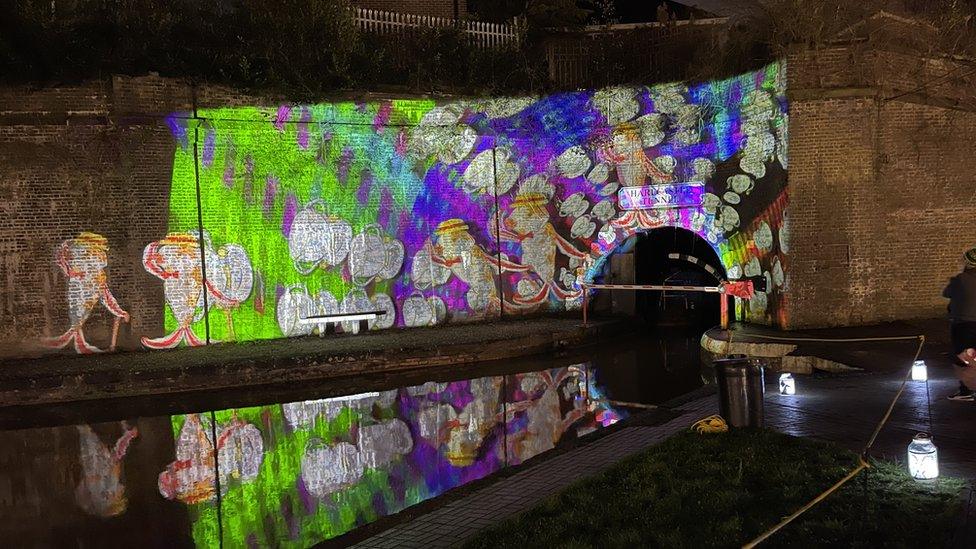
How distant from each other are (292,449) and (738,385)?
17.7 ft

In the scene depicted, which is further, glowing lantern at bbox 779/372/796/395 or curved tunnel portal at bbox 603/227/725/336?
curved tunnel portal at bbox 603/227/725/336

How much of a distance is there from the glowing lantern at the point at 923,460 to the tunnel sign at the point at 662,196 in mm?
11133

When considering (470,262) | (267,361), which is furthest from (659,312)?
(267,361)

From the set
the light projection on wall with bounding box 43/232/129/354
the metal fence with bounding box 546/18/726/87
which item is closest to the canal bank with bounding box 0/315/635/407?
the light projection on wall with bounding box 43/232/129/354

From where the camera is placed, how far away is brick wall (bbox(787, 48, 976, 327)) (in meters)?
14.2

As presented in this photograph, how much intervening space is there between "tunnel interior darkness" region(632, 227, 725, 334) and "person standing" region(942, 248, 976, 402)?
11.8 m

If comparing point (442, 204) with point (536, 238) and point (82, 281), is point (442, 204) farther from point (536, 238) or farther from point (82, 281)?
point (82, 281)

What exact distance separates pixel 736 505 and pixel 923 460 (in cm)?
164

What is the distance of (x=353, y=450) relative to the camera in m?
9.04

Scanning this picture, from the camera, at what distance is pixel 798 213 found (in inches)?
569

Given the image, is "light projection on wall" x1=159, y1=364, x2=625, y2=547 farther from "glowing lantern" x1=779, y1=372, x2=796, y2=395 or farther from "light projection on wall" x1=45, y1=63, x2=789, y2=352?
"light projection on wall" x1=45, y1=63, x2=789, y2=352

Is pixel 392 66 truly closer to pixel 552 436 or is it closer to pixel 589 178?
pixel 589 178

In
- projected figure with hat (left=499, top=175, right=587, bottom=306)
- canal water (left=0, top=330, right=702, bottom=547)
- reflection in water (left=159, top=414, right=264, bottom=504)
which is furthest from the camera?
projected figure with hat (left=499, top=175, right=587, bottom=306)

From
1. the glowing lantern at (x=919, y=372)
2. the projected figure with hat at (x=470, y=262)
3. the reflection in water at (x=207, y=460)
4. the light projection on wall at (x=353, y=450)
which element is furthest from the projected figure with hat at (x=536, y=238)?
the glowing lantern at (x=919, y=372)
